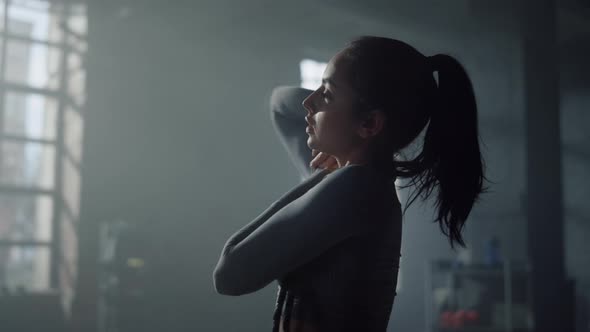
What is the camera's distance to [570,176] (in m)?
7.88

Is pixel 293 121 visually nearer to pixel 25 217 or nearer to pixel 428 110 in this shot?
pixel 428 110

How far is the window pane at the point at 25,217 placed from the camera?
21.0ft

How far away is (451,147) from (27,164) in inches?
261

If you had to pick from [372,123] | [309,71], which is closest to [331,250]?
[372,123]

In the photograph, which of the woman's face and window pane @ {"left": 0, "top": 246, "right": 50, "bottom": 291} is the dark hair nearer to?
the woman's face

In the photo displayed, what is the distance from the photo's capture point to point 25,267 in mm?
6707

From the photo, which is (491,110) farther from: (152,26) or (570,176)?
(152,26)

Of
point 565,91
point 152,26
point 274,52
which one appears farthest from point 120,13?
point 565,91

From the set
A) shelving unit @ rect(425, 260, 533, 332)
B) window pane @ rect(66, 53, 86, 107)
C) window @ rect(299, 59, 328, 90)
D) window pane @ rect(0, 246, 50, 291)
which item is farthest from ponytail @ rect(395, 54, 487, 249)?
window @ rect(299, 59, 328, 90)

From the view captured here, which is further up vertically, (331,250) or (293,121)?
(293,121)

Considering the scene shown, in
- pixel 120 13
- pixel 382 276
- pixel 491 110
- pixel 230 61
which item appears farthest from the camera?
pixel 230 61

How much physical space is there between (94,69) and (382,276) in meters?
6.81

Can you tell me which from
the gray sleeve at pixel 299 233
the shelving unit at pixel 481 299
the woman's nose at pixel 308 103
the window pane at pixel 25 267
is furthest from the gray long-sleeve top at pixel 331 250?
the window pane at pixel 25 267

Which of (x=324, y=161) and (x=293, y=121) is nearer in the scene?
(x=324, y=161)
